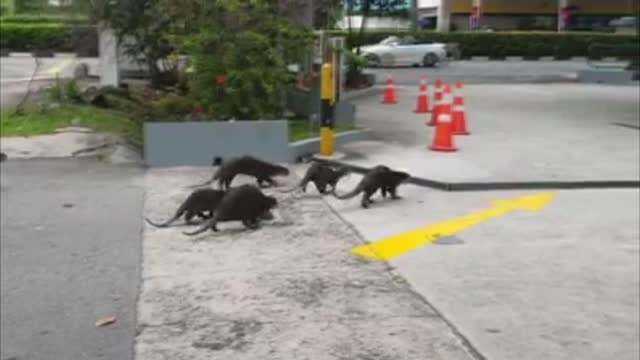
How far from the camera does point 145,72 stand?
21.2 metres

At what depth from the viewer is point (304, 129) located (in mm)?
14508

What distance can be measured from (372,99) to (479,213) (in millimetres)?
14017

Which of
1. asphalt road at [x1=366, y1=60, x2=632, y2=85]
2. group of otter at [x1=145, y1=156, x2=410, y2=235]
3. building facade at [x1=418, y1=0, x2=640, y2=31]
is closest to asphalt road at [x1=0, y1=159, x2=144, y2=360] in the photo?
group of otter at [x1=145, y1=156, x2=410, y2=235]

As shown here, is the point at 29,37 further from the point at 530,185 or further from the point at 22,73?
the point at 530,185

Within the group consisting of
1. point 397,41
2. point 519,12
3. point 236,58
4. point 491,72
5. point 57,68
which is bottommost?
point 491,72

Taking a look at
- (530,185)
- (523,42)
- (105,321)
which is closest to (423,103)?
(530,185)

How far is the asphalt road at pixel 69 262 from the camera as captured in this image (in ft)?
17.6

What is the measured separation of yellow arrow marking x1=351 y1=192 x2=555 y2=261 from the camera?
24.0 feet

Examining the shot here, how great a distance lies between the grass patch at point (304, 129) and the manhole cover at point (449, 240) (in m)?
5.51

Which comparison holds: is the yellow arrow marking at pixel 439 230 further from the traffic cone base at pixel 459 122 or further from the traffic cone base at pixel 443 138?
the traffic cone base at pixel 459 122

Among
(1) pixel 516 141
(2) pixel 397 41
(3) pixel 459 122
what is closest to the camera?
(1) pixel 516 141

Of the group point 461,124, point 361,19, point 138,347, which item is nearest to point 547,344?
point 138,347

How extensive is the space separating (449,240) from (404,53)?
113ft

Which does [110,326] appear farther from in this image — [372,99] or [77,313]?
[372,99]
